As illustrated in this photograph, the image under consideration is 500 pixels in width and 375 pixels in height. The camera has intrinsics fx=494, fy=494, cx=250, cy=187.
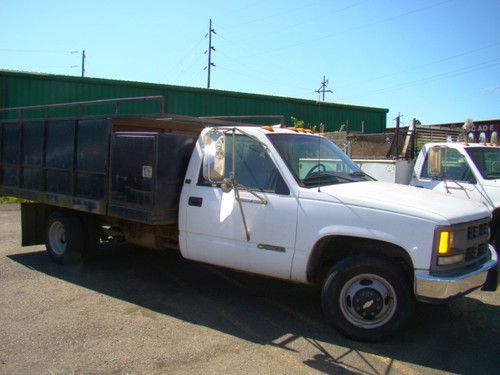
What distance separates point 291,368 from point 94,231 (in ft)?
13.5

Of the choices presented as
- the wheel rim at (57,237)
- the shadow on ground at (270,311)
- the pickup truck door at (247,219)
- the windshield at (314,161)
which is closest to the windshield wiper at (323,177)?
the windshield at (314,161)

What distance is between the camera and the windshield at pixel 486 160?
7777 mm

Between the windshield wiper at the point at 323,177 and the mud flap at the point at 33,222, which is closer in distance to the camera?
the windshield wiper at the point at 323,177

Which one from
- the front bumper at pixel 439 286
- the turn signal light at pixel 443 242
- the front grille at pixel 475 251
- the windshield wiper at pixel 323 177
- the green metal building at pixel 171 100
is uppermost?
the green metal building at pixel 171 100

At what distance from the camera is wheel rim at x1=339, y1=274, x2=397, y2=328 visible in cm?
446

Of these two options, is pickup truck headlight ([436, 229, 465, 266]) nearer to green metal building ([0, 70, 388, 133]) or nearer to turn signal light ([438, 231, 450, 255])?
turn signal light ([438, 231, 450, 255])

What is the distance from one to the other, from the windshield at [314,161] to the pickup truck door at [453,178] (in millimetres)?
2876

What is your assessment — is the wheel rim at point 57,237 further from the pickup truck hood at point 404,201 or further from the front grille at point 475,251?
the front grille at point 475,251

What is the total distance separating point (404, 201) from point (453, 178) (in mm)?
4064

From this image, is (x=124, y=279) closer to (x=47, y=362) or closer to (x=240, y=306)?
(x=240, y=306)

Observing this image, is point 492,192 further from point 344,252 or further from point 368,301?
point 368,301

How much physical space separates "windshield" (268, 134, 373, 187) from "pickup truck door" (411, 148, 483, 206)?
2876 millimetres

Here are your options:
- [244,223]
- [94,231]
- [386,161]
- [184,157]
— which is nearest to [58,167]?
[94,231]

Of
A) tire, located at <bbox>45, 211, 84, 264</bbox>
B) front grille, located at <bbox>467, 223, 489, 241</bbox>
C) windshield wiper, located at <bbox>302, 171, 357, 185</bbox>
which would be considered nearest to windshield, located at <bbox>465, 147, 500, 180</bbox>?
front grille, located at <bbox>467, 223, 489, 241</bbox>
